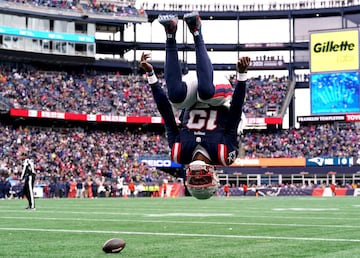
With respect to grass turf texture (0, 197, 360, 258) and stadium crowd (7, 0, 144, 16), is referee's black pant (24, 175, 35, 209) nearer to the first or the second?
grass turf texture (0, 197, 360, 258)

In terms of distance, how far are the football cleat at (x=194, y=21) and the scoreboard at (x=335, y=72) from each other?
40.2 metres

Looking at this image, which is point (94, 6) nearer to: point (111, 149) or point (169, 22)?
point (111, 149)

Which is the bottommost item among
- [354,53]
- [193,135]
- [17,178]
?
[17,178]

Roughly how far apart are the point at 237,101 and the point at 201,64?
0.61m

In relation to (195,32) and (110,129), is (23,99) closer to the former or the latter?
(110,129)

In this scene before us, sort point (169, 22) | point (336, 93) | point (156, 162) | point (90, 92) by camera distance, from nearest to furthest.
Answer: point (169, 22), point (336, 93), point (156, 162), point (90, 92)

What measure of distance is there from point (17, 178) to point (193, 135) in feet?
115

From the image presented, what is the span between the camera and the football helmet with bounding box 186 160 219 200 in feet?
24.9

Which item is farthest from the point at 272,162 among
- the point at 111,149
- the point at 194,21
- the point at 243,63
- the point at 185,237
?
the point at 243,63

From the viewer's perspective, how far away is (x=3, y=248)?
32.2 feet

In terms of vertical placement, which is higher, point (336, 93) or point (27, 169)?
point (336, 93)

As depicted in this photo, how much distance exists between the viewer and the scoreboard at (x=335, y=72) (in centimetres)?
4728

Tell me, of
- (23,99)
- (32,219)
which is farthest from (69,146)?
(32,219)

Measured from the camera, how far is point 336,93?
4759 centimetres
